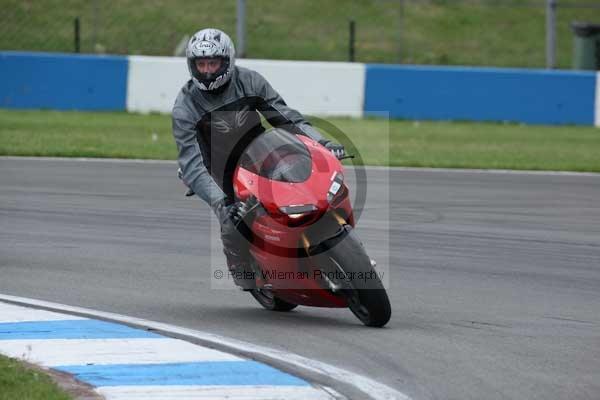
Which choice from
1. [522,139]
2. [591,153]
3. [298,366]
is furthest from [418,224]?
[522,139]

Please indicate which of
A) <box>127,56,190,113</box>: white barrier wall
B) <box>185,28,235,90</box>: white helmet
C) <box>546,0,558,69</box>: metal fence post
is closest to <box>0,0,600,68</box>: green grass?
<box>546,0,558,69</box>: metal fence post

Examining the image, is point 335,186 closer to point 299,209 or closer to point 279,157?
point 299,209

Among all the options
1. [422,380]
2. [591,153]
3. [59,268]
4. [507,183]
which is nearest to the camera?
[422,380]

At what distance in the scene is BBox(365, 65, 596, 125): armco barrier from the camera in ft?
65.6

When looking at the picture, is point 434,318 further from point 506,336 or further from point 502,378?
point 502,378

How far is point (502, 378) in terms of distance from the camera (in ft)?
19.0

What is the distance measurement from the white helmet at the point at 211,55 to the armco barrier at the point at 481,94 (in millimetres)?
13016

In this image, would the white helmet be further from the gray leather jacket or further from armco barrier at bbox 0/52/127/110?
armco barrier at bbox 0/52/127/110

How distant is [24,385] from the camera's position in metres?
5.36

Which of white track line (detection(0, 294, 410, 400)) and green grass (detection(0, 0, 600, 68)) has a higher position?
green grass (detection(0, 0, 600, 68))

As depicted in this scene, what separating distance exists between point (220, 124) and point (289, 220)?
89 centimetres

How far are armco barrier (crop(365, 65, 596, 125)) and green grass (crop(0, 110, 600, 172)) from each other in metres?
0.22

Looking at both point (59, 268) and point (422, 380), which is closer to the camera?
point (422, 380)

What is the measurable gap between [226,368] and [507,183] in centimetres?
891
